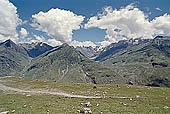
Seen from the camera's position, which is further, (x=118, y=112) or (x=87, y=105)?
(x=87, y=105)

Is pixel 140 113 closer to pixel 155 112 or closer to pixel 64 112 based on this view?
pixel 155 112

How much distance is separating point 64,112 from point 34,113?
4799 mm

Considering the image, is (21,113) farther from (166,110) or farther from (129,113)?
(166,110)

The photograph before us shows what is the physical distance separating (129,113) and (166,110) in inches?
306

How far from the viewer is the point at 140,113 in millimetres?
31125

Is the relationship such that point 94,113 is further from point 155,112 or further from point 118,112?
point 155,112

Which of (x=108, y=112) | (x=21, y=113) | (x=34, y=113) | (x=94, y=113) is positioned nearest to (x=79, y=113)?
(x=94, y=113)

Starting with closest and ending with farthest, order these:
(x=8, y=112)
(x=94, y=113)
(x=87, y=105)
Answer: (x=94, y=113) → (x=8, y=112) → (x=87, y=105)

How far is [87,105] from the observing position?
36906 mm

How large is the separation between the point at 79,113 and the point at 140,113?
1003 centimetres

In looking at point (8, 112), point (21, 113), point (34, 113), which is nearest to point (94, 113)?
point (34, 113)

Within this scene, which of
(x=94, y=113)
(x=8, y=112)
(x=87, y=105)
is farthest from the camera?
(x=87, y=105)

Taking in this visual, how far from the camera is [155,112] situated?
32062 mm

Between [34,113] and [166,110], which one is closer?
[34,113]
